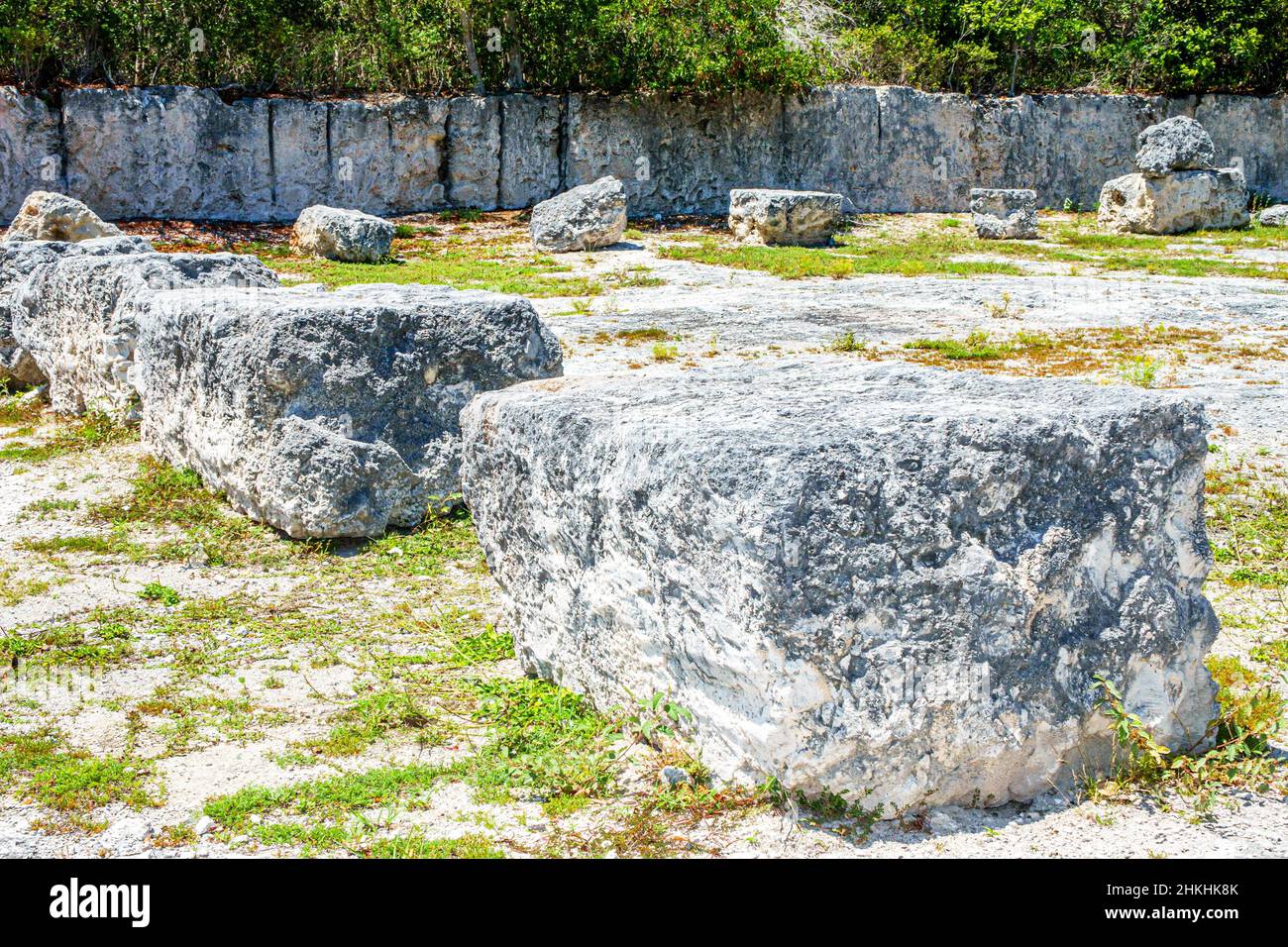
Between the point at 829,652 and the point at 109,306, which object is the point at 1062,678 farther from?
the point at 109,306

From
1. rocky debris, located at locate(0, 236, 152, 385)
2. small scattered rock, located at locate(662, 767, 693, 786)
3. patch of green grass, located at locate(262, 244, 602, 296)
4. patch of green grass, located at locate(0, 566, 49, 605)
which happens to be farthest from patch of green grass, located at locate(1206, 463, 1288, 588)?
patch of green grass, located at locate(262, 244, 602, 296)

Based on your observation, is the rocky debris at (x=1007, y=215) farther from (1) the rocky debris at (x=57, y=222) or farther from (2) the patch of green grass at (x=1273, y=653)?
(2) the patch of green grass at (x=1273, y=653)

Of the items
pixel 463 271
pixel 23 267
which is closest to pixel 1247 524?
pixel 23 267

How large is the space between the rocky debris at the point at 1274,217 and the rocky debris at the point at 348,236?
49.7ft

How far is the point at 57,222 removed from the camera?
1508 centimetres

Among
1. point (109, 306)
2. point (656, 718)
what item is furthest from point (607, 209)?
point (656, 718)

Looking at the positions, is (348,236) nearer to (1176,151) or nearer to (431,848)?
(1176,151)

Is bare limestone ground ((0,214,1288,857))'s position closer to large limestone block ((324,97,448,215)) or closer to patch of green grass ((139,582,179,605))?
patch of green grass ((139,582,179,605))

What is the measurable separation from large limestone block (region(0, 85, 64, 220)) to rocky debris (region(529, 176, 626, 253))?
7.57 m

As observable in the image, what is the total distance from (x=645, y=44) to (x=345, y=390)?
1783 cm

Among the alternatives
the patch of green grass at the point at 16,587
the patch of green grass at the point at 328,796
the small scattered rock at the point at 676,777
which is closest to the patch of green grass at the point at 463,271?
the patch of green grass at the point at 16,587

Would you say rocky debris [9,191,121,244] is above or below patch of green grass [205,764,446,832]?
above

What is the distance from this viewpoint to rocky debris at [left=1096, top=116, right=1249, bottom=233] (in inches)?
810
